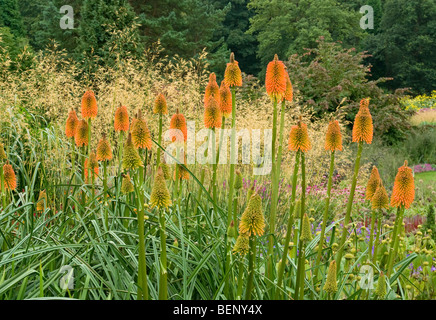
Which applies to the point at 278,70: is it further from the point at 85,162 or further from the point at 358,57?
the point at 358,57

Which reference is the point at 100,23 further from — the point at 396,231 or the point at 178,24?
the point at 396,231

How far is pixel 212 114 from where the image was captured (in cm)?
193

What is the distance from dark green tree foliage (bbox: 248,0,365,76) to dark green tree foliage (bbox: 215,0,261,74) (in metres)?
2.43

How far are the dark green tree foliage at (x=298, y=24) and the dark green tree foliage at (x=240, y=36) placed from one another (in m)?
2.43

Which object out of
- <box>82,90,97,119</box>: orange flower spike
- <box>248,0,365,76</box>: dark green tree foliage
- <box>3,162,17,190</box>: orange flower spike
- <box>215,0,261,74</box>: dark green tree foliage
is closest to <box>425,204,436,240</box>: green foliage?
<box>82,90,97,119</box>: orange flower spike

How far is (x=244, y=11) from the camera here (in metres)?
30.6

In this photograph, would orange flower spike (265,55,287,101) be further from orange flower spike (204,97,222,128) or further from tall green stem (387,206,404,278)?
tall green stem (387,206,404,278)

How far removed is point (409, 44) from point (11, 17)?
25718 mm

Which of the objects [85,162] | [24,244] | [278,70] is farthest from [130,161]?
[85,162]

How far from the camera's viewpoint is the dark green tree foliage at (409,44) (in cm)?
2794

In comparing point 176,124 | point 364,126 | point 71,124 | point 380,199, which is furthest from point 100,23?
point 380,199

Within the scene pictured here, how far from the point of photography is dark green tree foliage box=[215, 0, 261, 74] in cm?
2981

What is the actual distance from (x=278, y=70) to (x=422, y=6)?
31548 mm

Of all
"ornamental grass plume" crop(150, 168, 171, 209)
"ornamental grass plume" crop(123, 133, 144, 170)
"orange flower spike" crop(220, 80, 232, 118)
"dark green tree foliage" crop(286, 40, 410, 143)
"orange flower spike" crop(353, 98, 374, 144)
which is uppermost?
"dark green tree foliage" crop(286, 40, 410, 143)
